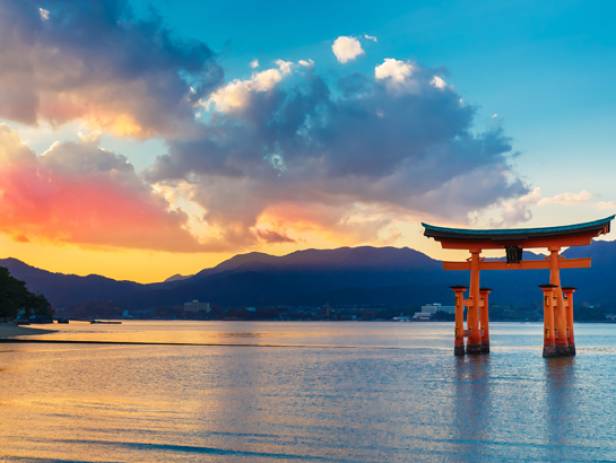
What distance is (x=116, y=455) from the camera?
16094 millimetres

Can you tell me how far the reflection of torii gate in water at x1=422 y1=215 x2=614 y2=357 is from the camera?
4469 cm

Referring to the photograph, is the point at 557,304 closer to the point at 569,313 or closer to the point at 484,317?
the point at 569,313

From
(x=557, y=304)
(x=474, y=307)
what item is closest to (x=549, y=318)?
(x=557, y=304)

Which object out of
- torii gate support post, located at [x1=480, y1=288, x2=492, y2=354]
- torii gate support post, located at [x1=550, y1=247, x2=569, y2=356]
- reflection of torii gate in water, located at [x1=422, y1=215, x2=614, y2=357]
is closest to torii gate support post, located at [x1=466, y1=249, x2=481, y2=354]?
reflection of torii gate in water, located at [x1=422, y1=215, x2=614, y2=357]

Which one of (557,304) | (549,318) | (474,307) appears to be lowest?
(549,318)

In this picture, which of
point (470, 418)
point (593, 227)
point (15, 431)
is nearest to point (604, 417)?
point (470, 418)

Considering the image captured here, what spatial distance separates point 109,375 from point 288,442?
22.4 metres

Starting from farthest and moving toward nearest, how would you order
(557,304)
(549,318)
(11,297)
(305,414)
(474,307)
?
1. (11,297)
2. (474,307)
3. (557,304)
4. (549,318)
5. (305,414)

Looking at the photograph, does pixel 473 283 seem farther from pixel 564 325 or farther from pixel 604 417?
pixel 604 417

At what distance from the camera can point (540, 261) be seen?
46281mm

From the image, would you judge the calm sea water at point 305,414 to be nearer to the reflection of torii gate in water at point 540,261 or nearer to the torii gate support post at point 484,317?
the reflection of torii gate in water at point 540,261

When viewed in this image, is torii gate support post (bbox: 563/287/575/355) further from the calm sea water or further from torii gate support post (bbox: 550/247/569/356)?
the calm sea water

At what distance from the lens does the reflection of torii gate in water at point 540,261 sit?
147 feet

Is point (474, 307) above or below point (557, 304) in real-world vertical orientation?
below
